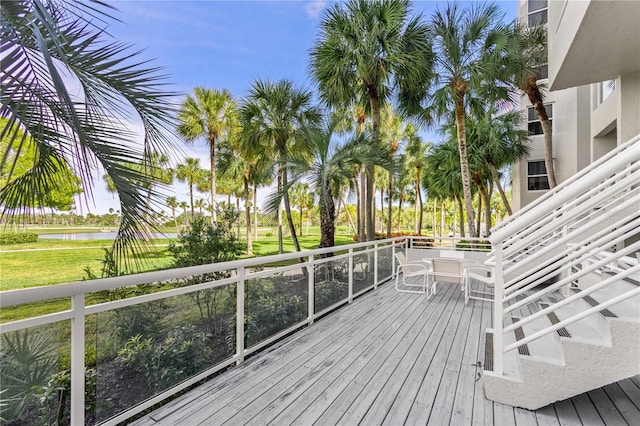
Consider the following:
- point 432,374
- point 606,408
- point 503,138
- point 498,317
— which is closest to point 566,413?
point 606,408

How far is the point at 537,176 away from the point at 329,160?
38.0 ft

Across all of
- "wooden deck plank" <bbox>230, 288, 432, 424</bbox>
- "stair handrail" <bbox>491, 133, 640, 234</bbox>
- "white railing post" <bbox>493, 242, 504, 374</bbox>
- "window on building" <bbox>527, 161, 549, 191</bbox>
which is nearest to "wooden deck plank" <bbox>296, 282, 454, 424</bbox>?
"wooden deck plank" <bbox>230, 288, 432, 424</bbox>

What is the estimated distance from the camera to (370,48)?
270 inches

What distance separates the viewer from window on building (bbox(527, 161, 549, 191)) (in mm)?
12844

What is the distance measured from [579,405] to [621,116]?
491 centimetres

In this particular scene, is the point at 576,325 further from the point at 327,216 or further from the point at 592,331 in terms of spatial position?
the point at 327,216

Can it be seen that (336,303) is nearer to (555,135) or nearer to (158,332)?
(158,332)

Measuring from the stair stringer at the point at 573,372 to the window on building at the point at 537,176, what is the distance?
1342 centimetres

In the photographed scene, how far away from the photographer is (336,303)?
4.62 m

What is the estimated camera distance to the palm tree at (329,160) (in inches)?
242

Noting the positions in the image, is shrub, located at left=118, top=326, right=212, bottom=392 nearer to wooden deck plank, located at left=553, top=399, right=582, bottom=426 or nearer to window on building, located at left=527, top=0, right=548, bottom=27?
wooden deck plank, located at left=553, top=399, right=582, bottom=426

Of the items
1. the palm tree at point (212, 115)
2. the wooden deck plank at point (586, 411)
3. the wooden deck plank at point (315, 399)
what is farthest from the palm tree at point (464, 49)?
the palm tree at point (212, 115)

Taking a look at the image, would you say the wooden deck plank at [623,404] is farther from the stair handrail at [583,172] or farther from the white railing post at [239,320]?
the white railing post at [239,320]

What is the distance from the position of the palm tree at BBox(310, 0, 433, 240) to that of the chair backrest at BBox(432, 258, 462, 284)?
2669mm
